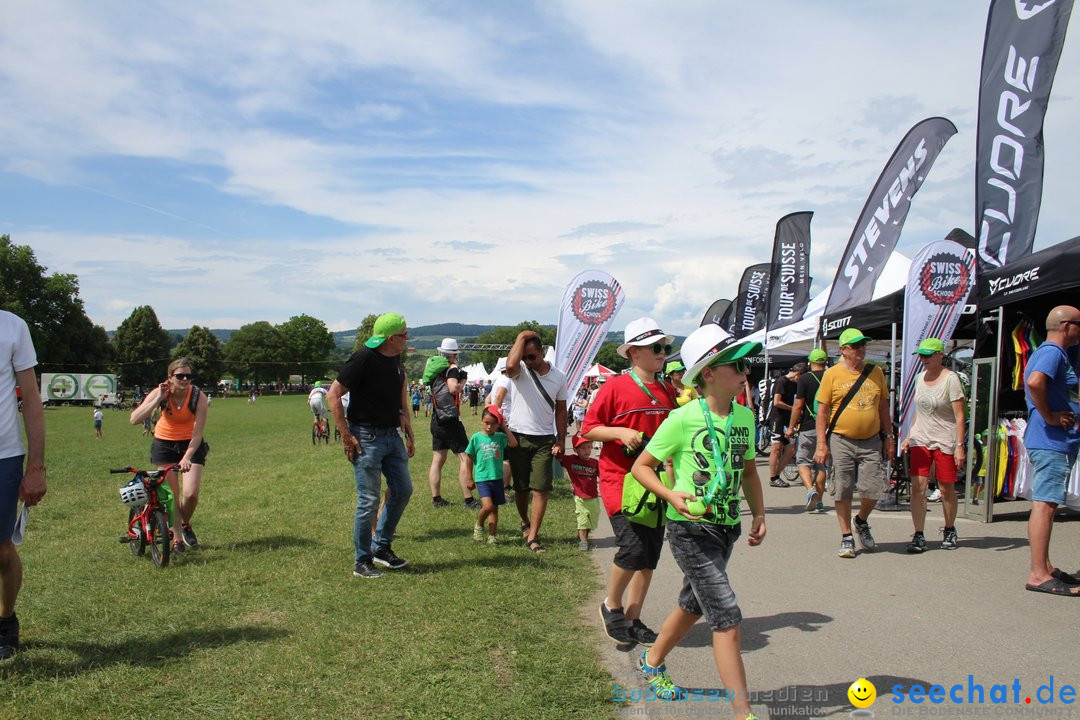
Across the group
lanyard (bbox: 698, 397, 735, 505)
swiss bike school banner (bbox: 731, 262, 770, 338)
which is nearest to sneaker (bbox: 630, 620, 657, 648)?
lanyard (bbox: 698, 397, 735, 505)

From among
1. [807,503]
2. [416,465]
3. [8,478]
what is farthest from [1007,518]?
[416,465]

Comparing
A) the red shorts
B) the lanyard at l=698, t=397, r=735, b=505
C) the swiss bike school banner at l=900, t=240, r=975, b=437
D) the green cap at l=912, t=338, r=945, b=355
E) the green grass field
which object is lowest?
the green grass field

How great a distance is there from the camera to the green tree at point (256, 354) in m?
126

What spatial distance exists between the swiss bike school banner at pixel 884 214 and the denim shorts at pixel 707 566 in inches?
368

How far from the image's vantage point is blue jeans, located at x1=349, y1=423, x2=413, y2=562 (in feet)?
19.3

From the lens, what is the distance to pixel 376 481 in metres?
5.91

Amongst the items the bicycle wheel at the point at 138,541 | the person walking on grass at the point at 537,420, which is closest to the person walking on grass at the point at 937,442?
the person walking on grass at the point at 537,420

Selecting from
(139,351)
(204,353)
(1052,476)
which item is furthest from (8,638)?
(204,353)

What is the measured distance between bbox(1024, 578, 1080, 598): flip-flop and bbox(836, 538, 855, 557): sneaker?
4.71 ft

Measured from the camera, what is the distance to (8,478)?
13.1 ft

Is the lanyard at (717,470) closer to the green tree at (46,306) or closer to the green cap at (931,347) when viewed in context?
the green cap at (931,347)

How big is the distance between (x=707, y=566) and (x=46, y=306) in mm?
92683

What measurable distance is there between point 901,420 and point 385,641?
23.4 feet

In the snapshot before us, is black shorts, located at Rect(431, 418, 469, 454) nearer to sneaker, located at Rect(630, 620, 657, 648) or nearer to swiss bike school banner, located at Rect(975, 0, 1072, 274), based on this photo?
sneaker, located at Rect(630, 620, 657, 648)
